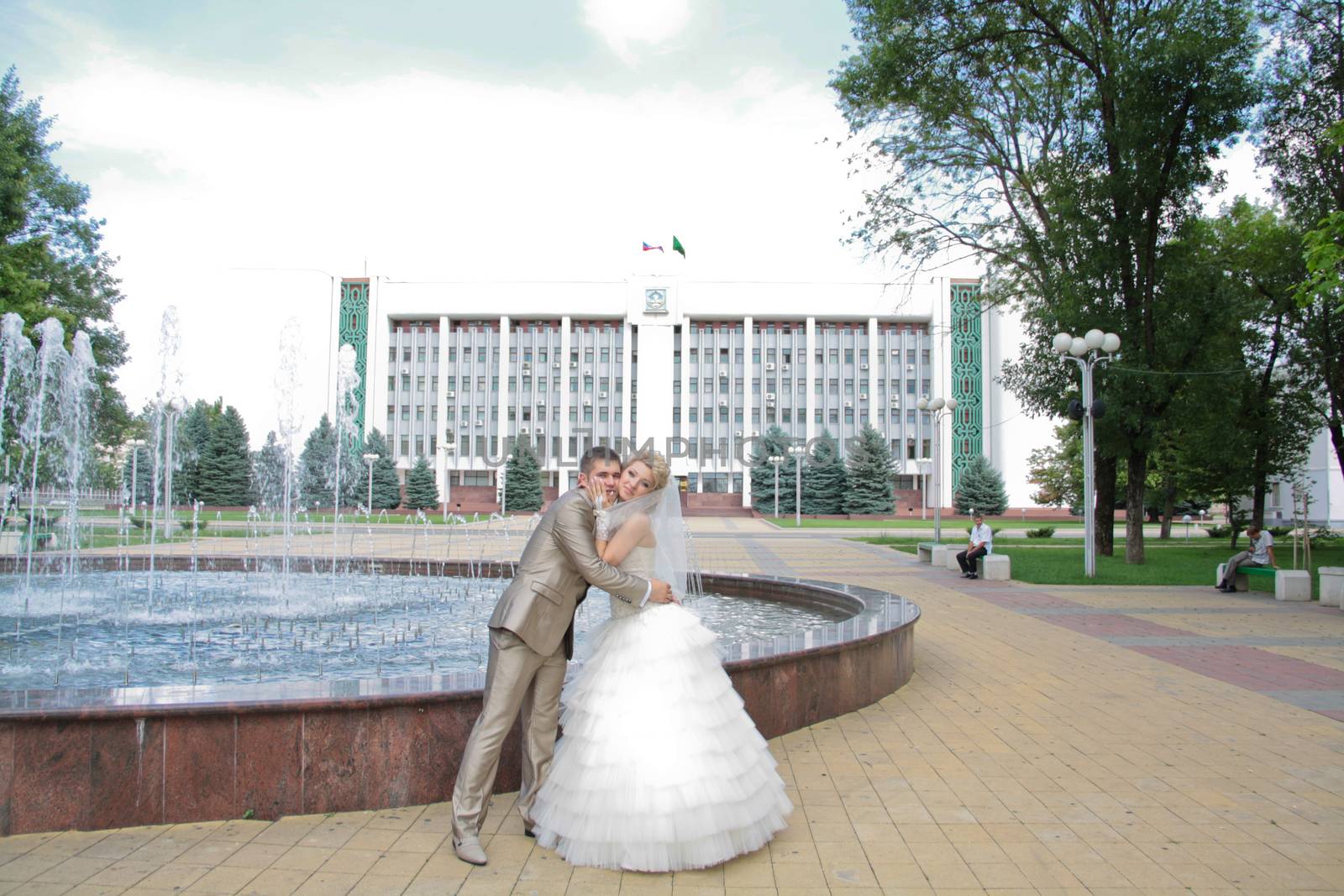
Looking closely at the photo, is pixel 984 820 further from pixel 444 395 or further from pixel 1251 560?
pixel 444 395

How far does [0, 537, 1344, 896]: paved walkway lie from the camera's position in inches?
136

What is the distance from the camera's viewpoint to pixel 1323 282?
12.4m

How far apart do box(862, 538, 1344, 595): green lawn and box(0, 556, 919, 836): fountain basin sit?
13.9 m

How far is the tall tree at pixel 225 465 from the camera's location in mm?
58688

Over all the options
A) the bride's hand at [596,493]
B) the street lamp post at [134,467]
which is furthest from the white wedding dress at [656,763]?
the street lamp post at [134,467]

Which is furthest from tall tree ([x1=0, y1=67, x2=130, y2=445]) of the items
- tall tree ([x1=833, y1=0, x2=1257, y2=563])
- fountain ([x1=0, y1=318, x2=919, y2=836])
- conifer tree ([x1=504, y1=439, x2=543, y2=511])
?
conifer tree ([x1=504, y1=439, x2=543, y2=511])

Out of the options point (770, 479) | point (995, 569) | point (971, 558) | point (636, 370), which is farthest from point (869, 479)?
point (995, 569)

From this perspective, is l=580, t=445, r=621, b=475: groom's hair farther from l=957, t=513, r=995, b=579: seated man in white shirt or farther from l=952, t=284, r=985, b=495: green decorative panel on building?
l=952, t=284, r=985, b=495: green decorative panel on building

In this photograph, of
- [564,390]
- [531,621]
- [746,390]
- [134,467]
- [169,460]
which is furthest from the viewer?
[564,390]

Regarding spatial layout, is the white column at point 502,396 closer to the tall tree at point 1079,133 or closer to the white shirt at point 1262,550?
the tall tree at point 1079,133

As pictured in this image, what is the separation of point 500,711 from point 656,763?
2.31 feet

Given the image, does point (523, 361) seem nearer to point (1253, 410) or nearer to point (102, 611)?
point (1253, 410)

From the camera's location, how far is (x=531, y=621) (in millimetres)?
3693

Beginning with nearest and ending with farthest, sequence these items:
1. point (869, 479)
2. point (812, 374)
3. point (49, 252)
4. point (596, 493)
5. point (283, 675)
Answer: point (596, 493)
point (283, 675)
point (49, 252)
point (869, 479)
point (812, 374)
